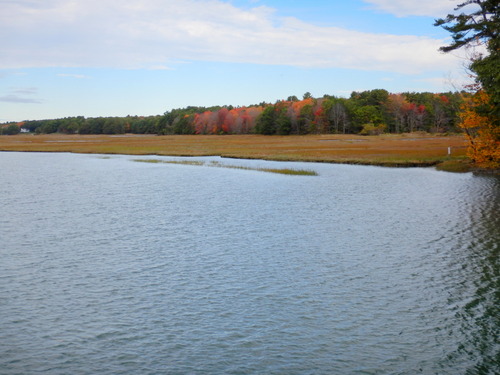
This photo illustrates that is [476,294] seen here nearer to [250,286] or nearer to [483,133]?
[250,286]

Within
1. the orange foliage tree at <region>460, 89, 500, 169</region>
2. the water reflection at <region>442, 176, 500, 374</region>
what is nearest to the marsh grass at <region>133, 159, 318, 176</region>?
the orange foliage tree at <region>460, 89, 500, 169</region>

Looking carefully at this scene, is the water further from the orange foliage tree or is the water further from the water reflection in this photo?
the orange foliage tree

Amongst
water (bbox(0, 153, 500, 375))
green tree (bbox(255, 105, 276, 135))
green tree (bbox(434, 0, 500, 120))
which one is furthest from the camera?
green tree (bbox(255, 105, 276, 135))

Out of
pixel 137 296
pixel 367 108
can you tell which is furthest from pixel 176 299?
pixel 367 108

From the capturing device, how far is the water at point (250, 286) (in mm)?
13086

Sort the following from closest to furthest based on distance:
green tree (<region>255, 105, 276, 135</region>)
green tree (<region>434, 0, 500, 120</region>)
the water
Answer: the water, green tree (<region>434, 0, 500, 120</region>), green tree (<region>255, 105, 276, 135</region>)

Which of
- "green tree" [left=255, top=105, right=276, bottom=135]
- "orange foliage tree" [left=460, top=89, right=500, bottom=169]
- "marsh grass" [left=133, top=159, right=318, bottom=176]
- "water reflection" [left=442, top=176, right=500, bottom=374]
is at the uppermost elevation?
"green tree" [left=255, top=105, right=276, bottom=135]

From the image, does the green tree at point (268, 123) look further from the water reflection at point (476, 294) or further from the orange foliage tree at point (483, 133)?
the water reflection at point (476, 294)

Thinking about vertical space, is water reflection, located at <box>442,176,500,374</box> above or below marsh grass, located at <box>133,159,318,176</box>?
below

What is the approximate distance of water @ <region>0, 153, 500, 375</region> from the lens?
42.9ft

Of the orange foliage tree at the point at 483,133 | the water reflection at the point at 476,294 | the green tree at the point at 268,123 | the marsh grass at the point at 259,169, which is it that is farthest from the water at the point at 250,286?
the green tree at the point at 268,123

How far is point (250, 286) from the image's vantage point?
A: 1858 centimetres

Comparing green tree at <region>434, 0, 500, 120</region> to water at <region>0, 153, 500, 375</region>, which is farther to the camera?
green tree at <region>434, 0, 500, 120</region>

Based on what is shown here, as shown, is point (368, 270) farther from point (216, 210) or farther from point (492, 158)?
point (492, 158)
